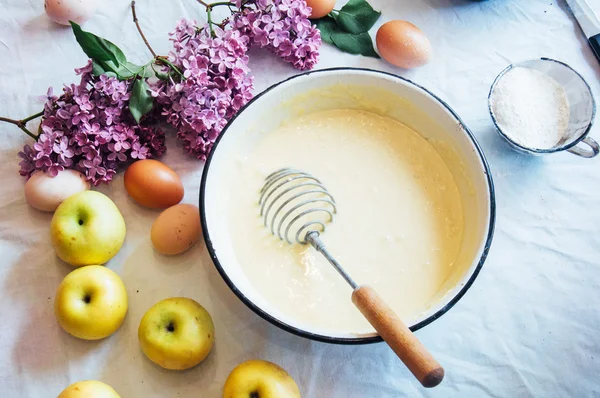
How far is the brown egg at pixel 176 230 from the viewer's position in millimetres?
950

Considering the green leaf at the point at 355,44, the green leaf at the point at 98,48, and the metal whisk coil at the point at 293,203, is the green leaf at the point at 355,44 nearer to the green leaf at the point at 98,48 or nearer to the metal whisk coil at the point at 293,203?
the metal whisk coil at the point at 293,203

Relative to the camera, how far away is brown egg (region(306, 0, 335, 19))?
112 cm

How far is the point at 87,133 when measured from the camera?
3.22 feet

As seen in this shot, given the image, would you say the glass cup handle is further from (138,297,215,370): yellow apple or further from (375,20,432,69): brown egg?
(138,297,215,370): yellow apple

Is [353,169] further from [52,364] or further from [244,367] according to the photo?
[52,364]

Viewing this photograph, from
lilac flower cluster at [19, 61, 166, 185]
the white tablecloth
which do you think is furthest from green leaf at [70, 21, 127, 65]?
the white tablecloth

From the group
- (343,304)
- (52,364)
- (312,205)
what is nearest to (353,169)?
(312,205)

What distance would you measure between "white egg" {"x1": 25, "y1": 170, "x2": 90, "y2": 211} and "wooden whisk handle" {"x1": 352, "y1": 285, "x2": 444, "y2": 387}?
1.80 ft

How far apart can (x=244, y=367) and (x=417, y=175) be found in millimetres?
448

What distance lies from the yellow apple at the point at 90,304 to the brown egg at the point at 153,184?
0.14 m

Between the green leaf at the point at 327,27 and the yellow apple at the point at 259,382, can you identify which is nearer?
the yellow apple at the point at 259,382

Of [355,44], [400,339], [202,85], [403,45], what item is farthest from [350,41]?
[400,339]

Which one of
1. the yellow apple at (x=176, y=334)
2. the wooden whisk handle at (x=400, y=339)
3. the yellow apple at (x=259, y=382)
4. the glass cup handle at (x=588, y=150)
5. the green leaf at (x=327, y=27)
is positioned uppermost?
the green leaf at (x=327, y=27)

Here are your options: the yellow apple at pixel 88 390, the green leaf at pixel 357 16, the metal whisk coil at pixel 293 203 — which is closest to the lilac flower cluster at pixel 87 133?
the metal whisk coil at pixel 293 203
